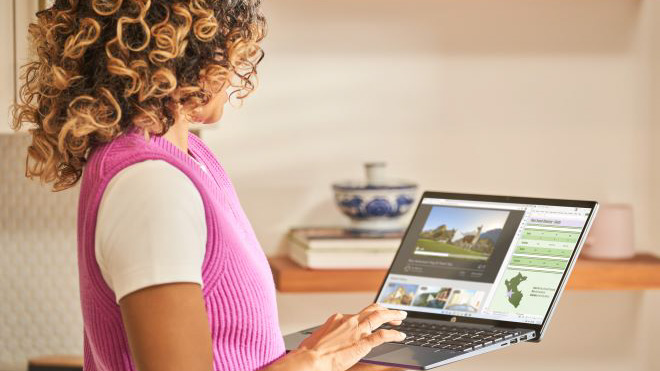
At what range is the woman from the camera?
0.90 meters

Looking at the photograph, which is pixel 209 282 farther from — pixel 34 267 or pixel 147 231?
pixel 34 267

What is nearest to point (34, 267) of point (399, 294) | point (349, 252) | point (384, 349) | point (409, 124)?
point (349, 252)

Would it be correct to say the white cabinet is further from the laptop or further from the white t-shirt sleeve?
the white t-shirt sleeve

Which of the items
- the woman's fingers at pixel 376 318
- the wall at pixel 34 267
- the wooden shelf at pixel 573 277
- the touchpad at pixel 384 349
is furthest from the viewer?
the wall at pixel 34 267

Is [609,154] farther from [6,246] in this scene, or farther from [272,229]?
[6,246]

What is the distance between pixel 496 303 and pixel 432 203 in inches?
9.0

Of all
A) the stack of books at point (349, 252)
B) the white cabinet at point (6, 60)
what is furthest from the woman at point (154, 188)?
the stack of books at point (349, 252)

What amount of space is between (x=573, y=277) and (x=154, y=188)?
1.26 m

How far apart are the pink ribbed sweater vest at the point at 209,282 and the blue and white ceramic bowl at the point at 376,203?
0.89 m

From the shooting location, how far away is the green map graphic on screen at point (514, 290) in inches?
54.4

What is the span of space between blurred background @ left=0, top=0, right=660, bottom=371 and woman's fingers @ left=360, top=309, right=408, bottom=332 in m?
0.98

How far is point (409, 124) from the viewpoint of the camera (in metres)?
2.15

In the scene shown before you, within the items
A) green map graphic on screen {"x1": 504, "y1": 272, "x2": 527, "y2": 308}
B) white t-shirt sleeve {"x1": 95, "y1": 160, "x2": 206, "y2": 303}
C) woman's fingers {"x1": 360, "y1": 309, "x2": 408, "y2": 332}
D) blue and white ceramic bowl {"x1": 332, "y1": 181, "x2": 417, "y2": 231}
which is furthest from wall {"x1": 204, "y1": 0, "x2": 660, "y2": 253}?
white t-shirt sleeve {"x1": 95, "y1": 160, "x2": 206, "y2": 303}

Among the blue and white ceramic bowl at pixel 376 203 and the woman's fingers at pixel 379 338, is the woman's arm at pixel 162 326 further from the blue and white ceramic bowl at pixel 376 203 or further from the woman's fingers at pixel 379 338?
the blue and white ceramic bowl at pixel 376 203
